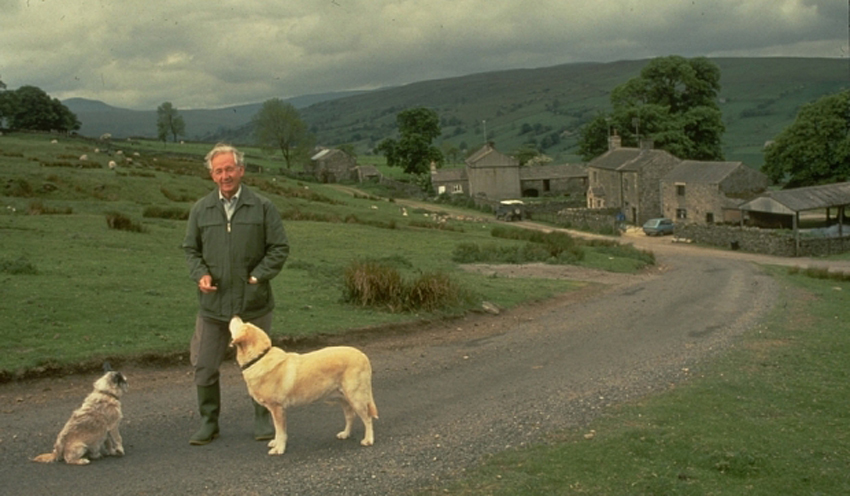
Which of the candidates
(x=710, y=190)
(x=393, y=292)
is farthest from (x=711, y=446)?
(x=710, y=190)

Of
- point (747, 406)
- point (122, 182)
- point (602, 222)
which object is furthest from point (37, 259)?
point (602, 222)

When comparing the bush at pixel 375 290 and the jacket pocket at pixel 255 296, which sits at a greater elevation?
the jacket pocket at pixel 255 296

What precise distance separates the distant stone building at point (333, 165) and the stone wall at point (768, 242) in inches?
2415

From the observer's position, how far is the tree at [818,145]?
68438mm

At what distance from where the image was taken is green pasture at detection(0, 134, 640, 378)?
521 inches

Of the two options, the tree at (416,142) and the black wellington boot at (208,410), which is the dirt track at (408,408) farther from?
the tree at (416,142)

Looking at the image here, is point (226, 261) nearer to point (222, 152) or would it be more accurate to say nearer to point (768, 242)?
point (222, 152)

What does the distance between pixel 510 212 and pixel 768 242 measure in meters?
26.2

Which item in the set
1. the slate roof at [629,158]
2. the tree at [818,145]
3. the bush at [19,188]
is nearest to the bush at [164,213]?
the bush at [19,188]

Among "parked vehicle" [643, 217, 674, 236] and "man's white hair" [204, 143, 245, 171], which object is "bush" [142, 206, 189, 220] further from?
"parked vehicle" [643, 217, 674, 236]

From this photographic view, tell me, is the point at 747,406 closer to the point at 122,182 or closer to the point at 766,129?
the point at 122,182

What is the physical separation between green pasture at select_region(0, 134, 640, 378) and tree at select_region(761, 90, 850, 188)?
131 feet

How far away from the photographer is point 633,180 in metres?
72.6

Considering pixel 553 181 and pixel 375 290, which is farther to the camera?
pixel 553 181
